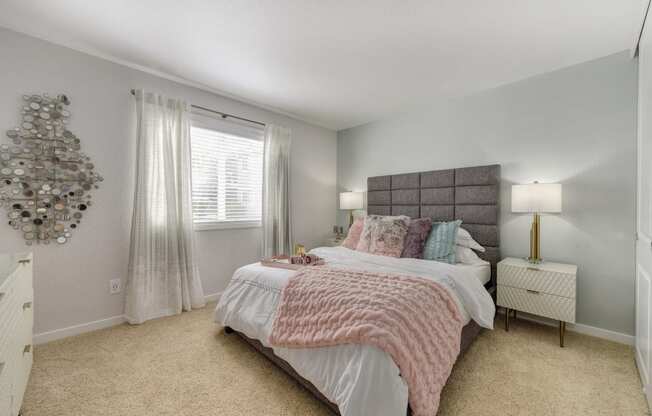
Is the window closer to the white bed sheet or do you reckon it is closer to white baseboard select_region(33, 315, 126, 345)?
white baseboard select_region(33, 315, 126, 345)

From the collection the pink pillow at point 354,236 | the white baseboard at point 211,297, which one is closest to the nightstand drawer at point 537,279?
the pink pillow at point 354,236

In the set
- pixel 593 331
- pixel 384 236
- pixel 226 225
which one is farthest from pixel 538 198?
pixel 226 225

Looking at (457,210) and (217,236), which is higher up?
(457,210)

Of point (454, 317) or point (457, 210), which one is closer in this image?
point (454, 317)

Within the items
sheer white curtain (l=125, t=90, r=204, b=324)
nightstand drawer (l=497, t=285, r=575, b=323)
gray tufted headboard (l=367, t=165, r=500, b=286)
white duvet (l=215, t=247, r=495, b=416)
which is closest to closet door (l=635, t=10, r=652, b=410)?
nightstand drawer (l=497, t=285, r=575, b=323)

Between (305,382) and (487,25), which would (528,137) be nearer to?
(487,25)

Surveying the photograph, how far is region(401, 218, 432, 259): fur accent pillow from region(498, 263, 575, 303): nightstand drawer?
0.71 m

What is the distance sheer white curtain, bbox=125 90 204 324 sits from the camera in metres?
2.55

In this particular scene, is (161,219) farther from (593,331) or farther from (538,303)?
(593,331)

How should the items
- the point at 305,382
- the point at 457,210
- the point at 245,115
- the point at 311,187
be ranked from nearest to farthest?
the point at 305,382 → the point at 457,210 → the point at 245,115 → the point at 311,187

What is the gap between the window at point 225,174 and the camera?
3.07 m

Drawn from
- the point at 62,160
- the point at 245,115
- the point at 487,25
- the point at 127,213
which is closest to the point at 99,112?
the point at 62,160

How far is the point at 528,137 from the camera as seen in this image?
2693 millimetres

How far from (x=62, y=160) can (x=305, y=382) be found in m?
2.61
